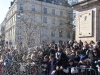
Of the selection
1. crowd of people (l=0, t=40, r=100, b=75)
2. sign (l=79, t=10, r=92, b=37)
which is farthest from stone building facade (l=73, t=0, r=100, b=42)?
crowd of people (l=0, t=40, r=100, b=75)

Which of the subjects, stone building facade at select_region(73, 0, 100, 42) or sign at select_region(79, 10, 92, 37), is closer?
stone building facade at select_region(73, 0, 100, 42)

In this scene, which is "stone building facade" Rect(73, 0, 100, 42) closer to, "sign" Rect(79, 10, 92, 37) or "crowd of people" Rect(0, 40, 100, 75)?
"sign" Rect(79, 10, 92, 37)

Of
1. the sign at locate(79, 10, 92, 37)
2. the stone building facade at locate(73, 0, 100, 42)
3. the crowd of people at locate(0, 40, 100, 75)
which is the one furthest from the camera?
the sign at locate(79, 10, 92, 37)

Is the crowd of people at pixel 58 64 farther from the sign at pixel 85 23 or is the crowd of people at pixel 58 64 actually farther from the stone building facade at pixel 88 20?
the sign at pixel 85 23

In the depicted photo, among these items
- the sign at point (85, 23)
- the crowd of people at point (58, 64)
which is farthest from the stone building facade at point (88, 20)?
the crowd of people at point (58, 64)

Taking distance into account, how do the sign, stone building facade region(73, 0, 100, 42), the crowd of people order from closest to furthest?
1. the crowd of people
2. stone building facade region(73, 0, 100, 42)
3. the sign

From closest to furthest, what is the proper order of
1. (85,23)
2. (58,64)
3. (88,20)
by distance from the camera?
(58,64)
(88,20)
(85,23)

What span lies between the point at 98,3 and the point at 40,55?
4.69m

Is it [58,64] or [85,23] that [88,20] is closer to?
[85,23]

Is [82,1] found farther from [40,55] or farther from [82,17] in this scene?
[40,55]

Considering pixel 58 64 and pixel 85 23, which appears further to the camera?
pixel 85 23

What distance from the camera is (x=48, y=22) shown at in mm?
62781

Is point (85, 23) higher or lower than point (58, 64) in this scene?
higher

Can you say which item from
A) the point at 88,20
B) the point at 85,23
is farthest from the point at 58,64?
the point at 85,23
